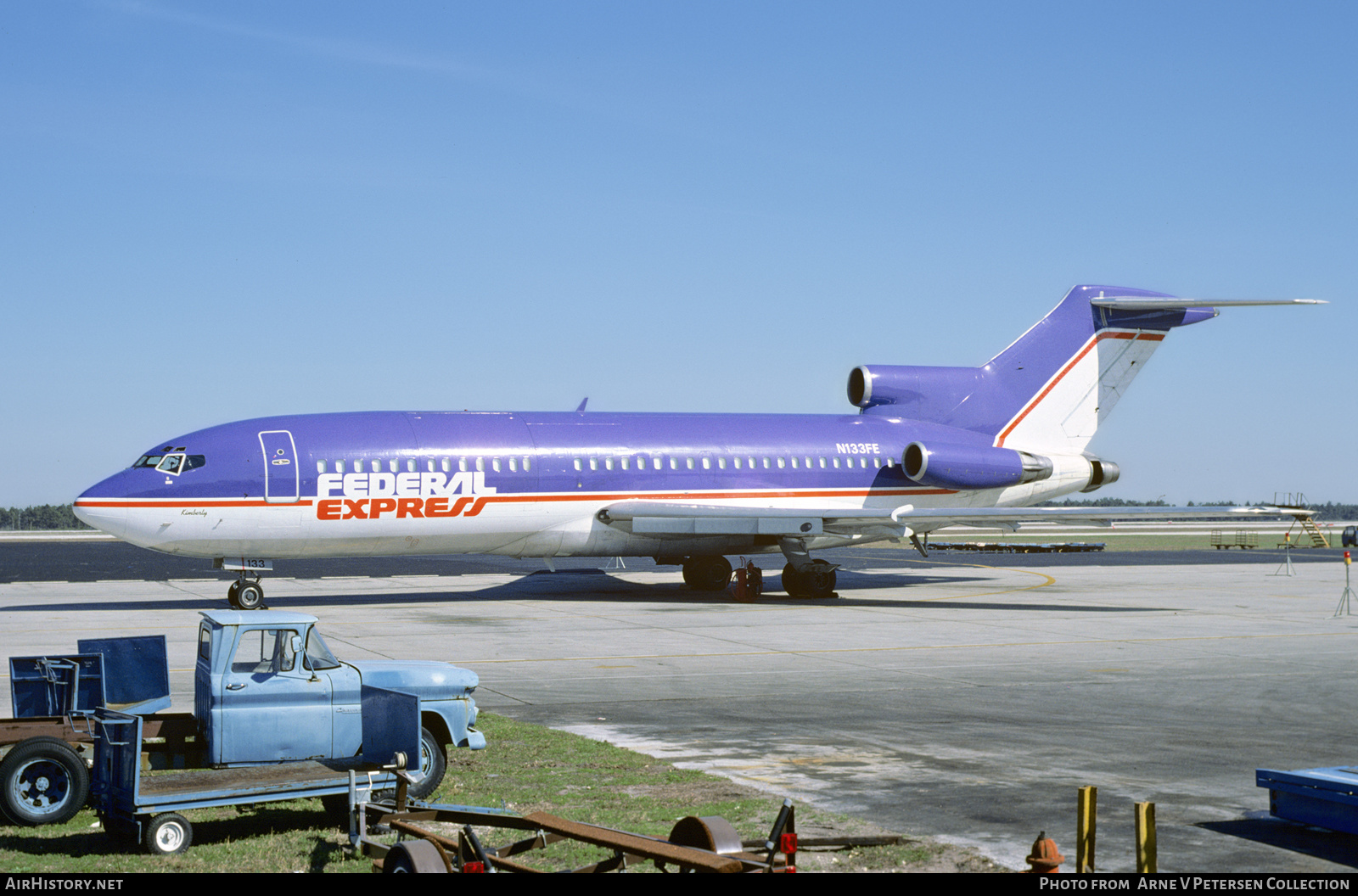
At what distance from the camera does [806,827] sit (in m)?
9.98

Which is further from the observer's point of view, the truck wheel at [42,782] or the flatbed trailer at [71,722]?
the flatbed trailer at [71,722]

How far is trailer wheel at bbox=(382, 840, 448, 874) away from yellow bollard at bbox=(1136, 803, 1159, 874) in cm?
417

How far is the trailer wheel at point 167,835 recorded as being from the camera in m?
9.39

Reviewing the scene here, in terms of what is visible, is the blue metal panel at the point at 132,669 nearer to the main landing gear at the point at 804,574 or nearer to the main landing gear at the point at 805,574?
the main landing gear at the point at 804,574

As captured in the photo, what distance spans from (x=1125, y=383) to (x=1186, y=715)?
84.6ft

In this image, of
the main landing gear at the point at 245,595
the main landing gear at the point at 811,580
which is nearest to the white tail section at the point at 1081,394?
the main landing gear at the point at 811,580

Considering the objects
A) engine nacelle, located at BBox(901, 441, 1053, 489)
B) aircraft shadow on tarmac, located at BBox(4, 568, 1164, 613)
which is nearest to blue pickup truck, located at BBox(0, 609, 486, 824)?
aircraft shadow on tarmac, located at BBox(4, 568, 1164, 613)

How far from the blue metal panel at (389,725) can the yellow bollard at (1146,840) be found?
5.46 metres

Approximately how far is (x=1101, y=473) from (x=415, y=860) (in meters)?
34.7

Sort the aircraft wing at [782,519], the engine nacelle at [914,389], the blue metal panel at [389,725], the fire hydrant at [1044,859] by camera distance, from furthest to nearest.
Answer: the engine nacelle at [914,389]
the aircraft wing at [782,519]
the blue metal panel at [389,725]
the fire hydrant at [1044,859]

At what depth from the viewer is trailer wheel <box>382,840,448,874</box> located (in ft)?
24.8

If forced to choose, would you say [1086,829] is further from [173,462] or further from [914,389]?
[914,389]

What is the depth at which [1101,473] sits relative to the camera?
39.2 meters

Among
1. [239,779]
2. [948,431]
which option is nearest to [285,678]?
[239,779]
